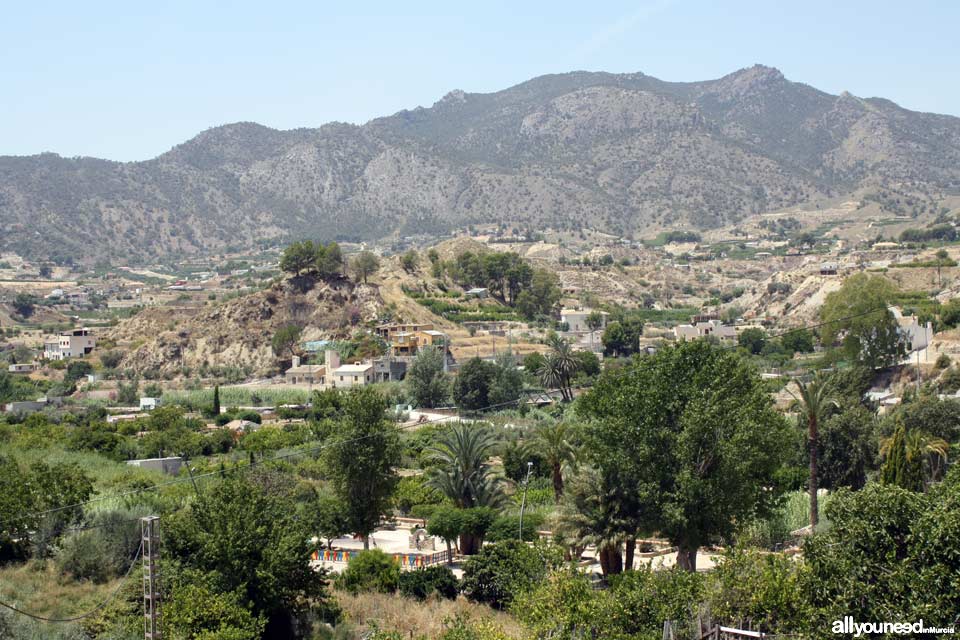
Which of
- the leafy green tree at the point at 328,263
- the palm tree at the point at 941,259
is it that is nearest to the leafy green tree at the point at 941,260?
the palm tree at the point at 941,259

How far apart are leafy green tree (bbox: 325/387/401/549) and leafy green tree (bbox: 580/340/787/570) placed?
6.51 meters

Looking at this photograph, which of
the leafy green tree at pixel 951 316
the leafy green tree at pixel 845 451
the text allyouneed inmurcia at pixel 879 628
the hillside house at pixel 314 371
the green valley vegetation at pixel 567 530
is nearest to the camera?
the text allyouneed inmurcia at pixel 879 628

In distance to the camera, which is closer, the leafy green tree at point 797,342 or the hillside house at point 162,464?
the hillside house at point 162,464

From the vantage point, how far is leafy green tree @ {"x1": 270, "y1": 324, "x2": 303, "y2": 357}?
8956cm

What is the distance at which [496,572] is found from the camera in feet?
86.5

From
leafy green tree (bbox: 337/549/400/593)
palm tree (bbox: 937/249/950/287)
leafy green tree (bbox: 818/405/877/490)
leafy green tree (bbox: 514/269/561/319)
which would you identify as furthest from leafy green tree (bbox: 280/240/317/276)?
leafy green tree (bbox: 337/549/400/593)

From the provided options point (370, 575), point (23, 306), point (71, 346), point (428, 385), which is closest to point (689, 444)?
point (370, 575)

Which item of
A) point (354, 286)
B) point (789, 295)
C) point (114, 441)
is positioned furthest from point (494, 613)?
point (789, 295)

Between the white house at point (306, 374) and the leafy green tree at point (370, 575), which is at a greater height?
the leafy green tree at point (370, 575)

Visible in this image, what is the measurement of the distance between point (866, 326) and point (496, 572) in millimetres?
44177

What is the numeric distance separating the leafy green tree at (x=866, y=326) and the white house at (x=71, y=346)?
6287cm

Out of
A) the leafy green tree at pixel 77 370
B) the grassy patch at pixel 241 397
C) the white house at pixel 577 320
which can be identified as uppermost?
the white house at pixel 577 320

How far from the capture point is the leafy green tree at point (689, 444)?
26.7 m

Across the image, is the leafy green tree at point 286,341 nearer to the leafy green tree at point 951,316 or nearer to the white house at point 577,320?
the white house at point 577,320
